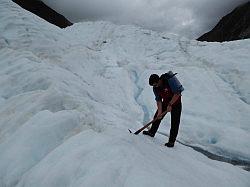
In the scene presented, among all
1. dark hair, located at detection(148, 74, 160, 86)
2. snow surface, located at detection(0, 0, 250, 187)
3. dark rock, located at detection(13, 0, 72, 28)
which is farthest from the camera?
dark rock, located at detection(13, 0, 72, 28)

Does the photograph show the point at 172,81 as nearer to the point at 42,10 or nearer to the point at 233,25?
the point at 233,25

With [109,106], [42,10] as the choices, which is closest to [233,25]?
[42,10]

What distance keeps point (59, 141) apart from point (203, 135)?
14.0ft

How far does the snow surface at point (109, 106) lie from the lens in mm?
4168

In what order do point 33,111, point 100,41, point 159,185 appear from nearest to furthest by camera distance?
point 159,185, point 33,111, point 100,41

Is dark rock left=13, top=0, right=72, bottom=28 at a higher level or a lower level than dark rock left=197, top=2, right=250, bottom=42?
lower

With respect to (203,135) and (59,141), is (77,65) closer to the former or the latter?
(203,135)

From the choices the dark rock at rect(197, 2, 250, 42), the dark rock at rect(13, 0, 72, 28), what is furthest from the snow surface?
the dark rock at rect(13, 0, 72, 28)

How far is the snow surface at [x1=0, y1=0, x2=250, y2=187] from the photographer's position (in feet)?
13.7

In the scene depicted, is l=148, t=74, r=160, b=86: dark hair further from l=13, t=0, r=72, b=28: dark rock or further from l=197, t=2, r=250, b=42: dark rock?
l=13, t=0, r=72, b=28: dark rock

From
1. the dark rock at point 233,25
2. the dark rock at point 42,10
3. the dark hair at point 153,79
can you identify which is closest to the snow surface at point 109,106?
the dark hair at point 153,79

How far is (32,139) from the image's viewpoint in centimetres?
495

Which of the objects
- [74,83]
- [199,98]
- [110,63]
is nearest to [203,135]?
[199,98]

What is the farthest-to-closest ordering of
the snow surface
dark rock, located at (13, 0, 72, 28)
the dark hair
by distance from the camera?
dark rock, located at (13, 0, 72, 28) → the dark hair → the snow surface
